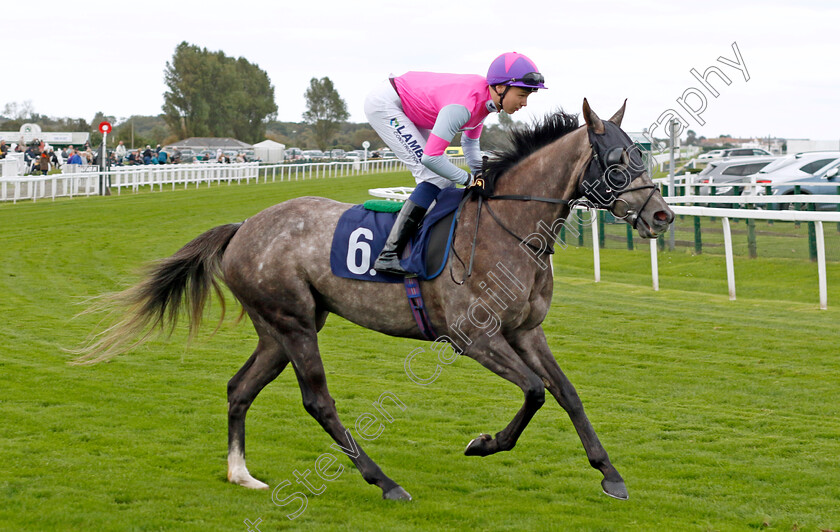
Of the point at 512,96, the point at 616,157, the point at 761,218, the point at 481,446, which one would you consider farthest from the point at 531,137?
the point at 761,218

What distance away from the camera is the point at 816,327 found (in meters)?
8.23

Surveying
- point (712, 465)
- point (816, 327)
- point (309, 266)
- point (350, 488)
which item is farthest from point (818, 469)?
point (816, 327)

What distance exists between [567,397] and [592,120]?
4.18 feet

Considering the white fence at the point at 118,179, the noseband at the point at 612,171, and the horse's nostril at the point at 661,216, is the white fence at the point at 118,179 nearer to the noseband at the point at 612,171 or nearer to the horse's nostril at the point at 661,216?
the noseband at the point at 612,171

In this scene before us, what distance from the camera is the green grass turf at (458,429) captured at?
3.79 meters

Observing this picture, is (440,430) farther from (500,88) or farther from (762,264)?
(762,264)

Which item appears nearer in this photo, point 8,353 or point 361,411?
point 361,411

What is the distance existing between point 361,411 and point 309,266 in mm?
1342

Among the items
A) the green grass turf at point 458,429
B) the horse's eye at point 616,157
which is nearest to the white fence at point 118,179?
the green grass turf at point 458,429

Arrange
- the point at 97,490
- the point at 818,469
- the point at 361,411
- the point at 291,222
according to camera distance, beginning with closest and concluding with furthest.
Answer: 1. the point at 97,490
2. the point at 818,469
3. the point at 291,222
4. the point at 361,411

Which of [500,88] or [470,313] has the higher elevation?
[500,88]

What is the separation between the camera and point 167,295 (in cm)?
491

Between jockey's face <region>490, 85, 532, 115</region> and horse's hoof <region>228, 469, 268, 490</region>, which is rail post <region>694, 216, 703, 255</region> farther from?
horse's hoof <region>228, 469, 268, 490</region>

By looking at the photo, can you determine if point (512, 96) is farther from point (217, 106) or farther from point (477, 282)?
point (217, 106)
